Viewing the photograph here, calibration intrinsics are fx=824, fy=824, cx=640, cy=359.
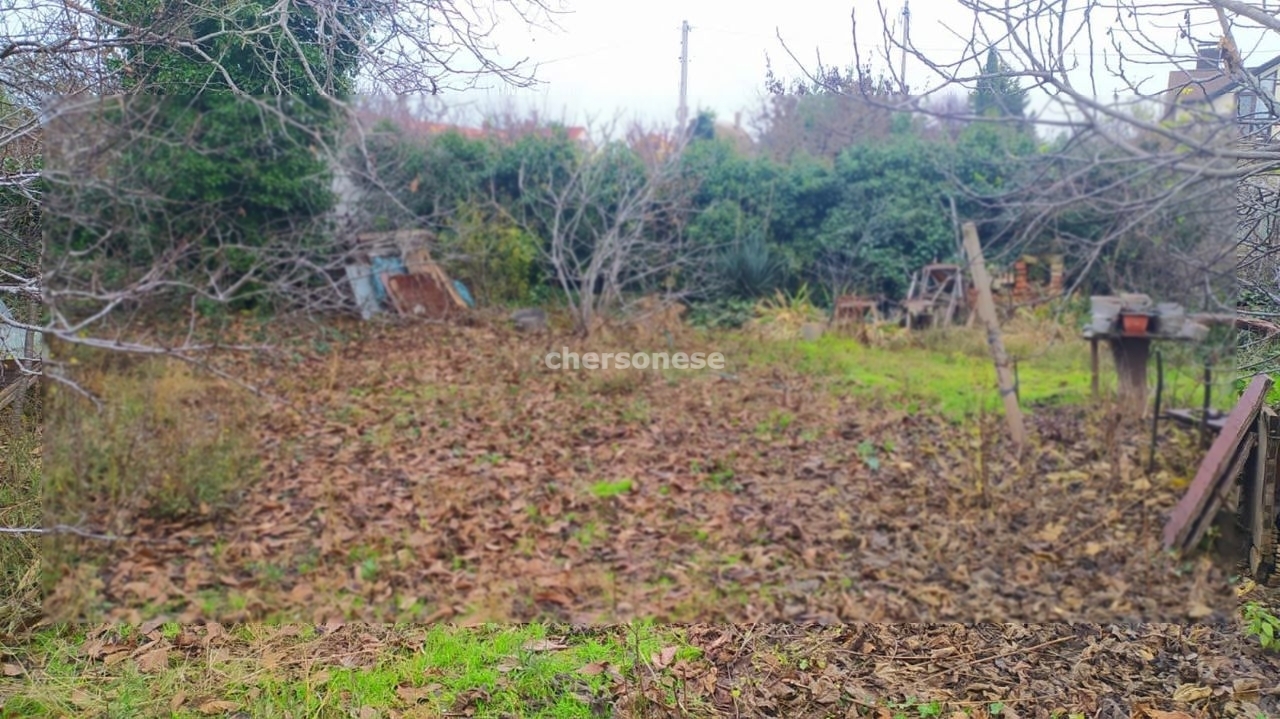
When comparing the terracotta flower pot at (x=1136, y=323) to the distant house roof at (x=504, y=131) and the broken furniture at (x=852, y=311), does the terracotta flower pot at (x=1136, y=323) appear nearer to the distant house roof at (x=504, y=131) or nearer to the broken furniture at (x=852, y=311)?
the broken furniture at (x=852, y=311)

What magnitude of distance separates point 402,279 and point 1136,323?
19.9 ft

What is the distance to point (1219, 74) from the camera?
152 cm

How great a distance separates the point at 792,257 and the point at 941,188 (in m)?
1.54

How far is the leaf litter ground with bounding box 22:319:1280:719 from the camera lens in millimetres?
1992

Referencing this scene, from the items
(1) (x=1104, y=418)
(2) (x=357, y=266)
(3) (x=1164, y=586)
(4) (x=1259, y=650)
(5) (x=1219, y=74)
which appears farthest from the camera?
(2) (x=357, y=266)

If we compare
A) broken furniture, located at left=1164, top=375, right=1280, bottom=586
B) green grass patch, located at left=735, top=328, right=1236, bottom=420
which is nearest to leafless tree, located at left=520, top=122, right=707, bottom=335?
green grass patch, located at left=735, top=328, right=1236, bottom=420

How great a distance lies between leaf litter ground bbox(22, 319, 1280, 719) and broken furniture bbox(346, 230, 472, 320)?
172 centimetres

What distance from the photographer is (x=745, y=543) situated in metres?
3.49

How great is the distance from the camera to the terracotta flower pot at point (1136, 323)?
4453mm

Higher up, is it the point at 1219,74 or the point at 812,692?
the point at 1219,74

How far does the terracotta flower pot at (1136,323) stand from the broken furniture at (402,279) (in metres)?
5.50

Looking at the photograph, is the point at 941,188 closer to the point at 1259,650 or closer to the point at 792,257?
the point at 792,257

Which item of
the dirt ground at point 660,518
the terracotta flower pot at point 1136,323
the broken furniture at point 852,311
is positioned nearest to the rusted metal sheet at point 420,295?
the dirt ground at point 660,518

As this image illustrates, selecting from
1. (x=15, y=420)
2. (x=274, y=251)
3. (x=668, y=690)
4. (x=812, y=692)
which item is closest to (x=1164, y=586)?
(x=812, y=692)
